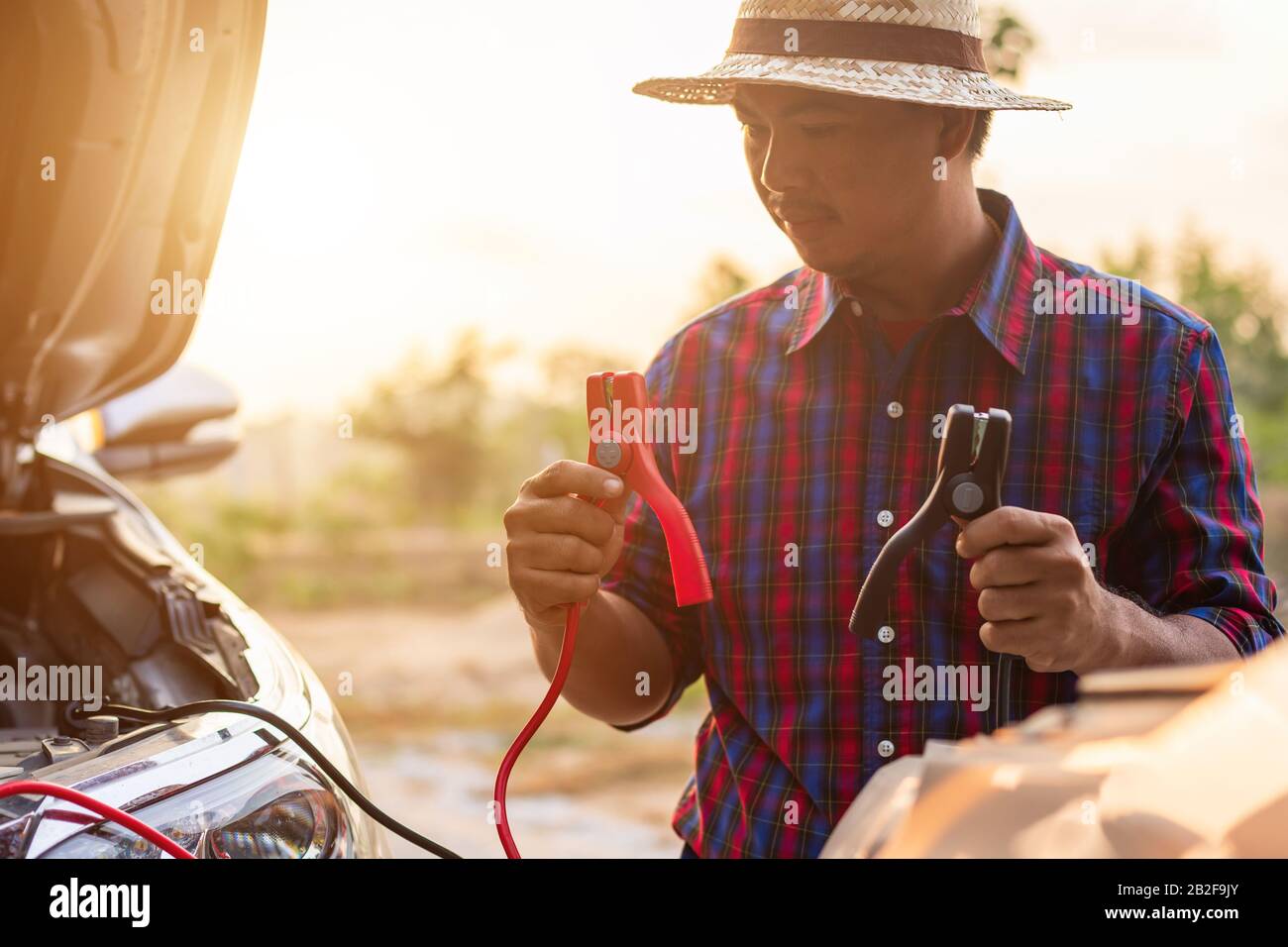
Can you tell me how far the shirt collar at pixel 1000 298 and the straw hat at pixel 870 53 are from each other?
18cm

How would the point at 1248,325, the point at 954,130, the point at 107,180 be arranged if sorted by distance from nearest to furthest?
the point at 954,130 → the point at 107,180 → the point at 1248,325

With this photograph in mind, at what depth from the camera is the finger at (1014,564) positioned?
3.57 ft

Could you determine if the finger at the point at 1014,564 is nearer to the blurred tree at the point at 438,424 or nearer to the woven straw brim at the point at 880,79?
the woven straw brim at the point at 880,79

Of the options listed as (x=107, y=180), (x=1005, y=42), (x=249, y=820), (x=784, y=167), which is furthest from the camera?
(x=1005, y=42)

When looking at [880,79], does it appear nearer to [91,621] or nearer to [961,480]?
[961,480]

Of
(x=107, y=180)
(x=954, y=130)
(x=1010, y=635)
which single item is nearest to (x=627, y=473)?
(x=1010, y=635)

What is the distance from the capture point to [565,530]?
47.9 inches

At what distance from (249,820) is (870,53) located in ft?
3.35

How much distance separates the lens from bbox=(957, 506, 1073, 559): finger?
106 cm

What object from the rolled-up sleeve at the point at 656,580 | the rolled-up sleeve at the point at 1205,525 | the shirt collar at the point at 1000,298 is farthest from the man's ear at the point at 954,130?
the rolled-up sleeve at the point at 656,580

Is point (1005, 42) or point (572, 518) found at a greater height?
point (1005, 42)

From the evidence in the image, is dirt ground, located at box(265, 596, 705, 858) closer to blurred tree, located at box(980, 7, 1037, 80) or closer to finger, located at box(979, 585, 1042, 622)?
blurred tree, located at box(980, 7, 1037, 80)

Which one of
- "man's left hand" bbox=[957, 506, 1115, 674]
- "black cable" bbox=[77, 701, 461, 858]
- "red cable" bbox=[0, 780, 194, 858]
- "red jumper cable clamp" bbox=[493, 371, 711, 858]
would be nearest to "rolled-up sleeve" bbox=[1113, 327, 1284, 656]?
"man's left hand" bbox=[957, 506, 1115, 674]

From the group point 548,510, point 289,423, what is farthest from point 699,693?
point 548,510
